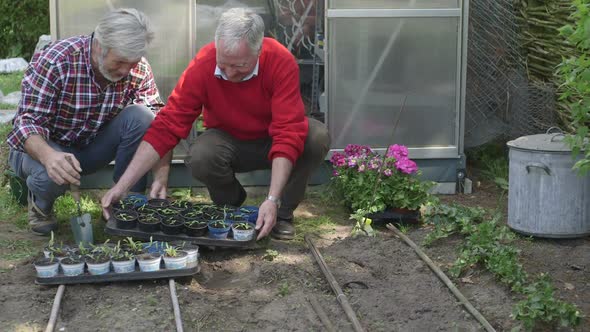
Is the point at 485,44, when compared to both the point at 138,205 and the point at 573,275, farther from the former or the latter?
the point at 138,205

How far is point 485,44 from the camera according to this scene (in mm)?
6773

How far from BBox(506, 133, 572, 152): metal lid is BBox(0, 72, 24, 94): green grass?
639cm

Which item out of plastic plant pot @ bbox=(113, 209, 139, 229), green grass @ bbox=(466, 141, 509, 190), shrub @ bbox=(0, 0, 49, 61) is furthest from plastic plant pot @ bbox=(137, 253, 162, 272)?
shrub @ bbox=(0, 0, 49, 61)

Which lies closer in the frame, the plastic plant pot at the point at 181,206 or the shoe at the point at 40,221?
the plastic plant pot at the point at 181,206

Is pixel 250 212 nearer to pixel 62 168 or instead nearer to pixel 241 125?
pixel 241 125

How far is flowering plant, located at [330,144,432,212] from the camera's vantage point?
212 inches

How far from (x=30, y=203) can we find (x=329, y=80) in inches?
89.4

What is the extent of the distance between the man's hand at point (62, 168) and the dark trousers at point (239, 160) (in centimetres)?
84

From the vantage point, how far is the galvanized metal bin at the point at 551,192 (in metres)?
4.93

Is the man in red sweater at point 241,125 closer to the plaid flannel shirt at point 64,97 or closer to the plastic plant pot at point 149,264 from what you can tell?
the plaid flannel shirt at point 64,97

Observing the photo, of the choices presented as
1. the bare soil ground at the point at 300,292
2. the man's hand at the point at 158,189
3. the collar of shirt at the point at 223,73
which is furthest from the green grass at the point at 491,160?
the man's hand at the point at 158,189

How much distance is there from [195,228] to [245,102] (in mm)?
860

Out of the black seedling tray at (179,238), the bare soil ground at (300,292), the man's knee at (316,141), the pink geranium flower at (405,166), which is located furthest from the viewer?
the pink geranium flower at (405,166)

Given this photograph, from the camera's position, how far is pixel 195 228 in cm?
457
